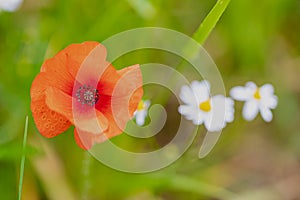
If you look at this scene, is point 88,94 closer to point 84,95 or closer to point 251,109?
point 84,95

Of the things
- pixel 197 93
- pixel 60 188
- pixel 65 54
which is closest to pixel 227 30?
pixel 197 93

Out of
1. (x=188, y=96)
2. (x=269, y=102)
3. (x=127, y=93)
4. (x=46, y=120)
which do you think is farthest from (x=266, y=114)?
(x=46, y=120)

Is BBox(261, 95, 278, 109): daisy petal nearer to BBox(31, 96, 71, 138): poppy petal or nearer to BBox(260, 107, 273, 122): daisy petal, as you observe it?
BBox(260, 107, 273, 122): daisy petal

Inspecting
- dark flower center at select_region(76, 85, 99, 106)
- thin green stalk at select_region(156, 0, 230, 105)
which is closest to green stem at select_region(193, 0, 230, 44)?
thin green stalk at select_region(156, 0, 230, 105)

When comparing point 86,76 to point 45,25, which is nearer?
point 86,76

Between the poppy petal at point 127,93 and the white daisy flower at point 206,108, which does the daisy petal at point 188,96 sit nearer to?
the white daisy flower at point 206,108

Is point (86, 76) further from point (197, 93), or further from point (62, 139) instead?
point (62, 139)

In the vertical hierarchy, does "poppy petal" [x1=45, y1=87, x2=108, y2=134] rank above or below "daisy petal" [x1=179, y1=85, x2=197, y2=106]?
below

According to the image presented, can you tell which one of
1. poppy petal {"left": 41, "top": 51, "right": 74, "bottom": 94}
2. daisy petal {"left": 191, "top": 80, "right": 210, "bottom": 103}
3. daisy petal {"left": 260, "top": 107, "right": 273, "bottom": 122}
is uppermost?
daisy petal {"left": 191, "top": 80, "right": 210, "bottom": 103}
